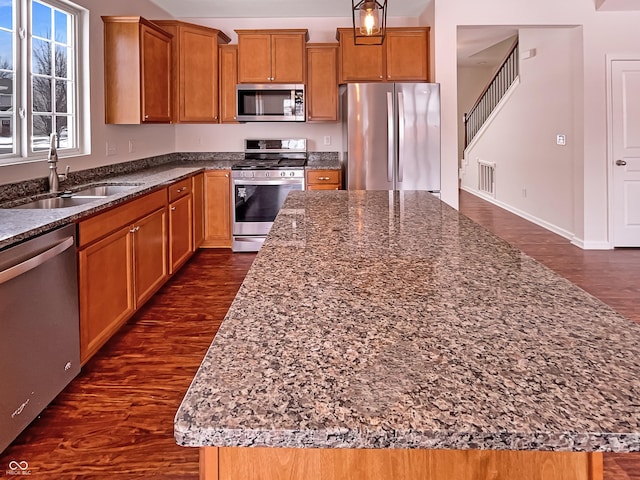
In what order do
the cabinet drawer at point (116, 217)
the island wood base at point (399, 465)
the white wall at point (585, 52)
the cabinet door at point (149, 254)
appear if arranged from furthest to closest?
the white wall at point (585, 52), the cabinet door at point (149, 254), the cabinet drawer at point (116, 217), the island wood base at point (399, 465)

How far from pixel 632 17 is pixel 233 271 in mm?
4743

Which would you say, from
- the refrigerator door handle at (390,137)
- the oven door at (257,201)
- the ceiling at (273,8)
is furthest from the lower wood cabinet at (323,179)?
the ceiling at (273,8)

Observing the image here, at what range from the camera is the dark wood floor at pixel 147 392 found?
193 centimetres

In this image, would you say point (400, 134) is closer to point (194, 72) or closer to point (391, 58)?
point (391, 58)

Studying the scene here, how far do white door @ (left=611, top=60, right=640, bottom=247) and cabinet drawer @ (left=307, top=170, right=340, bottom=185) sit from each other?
2.89m

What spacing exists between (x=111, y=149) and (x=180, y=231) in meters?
0.90

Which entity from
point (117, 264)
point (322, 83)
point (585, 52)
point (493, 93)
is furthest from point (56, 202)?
point (493, 93)

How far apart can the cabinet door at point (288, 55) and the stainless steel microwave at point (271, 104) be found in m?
0.16

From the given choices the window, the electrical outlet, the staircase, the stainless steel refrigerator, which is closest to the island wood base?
the window

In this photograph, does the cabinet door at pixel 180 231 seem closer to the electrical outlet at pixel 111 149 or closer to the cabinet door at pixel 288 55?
the electrical outlet at pixel 111 149

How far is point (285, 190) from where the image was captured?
17.8 feet

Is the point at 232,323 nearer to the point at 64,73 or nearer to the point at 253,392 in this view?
the point at 253,392

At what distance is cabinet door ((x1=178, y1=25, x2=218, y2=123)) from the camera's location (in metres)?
5.41

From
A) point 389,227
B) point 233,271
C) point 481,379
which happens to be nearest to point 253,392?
point 481,379
